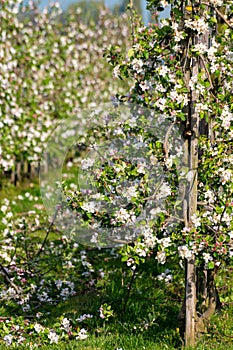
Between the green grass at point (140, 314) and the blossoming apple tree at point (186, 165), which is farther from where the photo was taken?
the green grass at point (140, 314)

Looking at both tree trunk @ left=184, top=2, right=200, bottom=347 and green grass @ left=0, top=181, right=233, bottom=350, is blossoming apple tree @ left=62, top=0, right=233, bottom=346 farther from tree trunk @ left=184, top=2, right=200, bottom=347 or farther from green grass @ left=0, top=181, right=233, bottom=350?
green grass @ left=0, top=181, right=233, bottom=350

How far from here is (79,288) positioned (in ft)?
→ 14.0

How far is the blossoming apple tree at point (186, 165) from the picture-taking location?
275 cm

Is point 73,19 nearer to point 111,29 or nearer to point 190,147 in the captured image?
point 111,29

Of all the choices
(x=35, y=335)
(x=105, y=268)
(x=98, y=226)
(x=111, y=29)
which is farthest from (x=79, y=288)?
(x=111, y=29)

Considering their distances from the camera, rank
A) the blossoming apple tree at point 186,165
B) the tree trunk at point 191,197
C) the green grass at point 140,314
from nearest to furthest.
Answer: the blossoming apple tree at point 186,165, the tree trunk at point 191,197, the green grass at point 140,314

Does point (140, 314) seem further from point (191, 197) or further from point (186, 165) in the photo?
point (186, 165)

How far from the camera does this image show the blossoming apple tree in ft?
9.01

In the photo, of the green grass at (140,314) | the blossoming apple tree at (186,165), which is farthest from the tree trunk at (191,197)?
the green grass at (140,314)

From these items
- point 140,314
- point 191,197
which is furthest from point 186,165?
point 140,314

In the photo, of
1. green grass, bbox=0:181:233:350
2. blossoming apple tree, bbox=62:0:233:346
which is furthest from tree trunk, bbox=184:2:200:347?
green grass, bbox=0:181:233:350

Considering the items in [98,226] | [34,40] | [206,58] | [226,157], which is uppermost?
[34,40]

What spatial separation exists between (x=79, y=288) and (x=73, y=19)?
21.5ft

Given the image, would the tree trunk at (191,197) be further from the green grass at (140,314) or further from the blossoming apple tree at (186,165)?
the green grass at (140,314)
